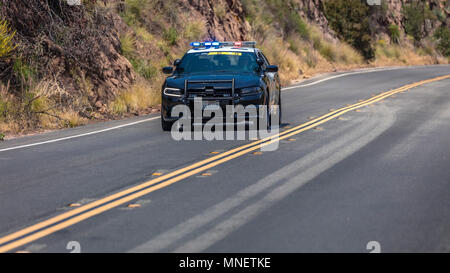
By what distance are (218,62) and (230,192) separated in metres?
7.68

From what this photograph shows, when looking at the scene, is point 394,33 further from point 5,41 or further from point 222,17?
point 5,41

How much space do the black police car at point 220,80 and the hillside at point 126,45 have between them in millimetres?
3209

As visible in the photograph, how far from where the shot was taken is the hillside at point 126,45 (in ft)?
61.3

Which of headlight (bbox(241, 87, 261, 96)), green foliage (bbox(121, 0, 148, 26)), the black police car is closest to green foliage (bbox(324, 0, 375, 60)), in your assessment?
green foliage (bbox(121, 0, 148, 26))

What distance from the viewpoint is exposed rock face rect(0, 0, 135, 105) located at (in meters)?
19.8

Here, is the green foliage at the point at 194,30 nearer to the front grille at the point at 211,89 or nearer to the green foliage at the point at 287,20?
the green foliage at the point at 287,20

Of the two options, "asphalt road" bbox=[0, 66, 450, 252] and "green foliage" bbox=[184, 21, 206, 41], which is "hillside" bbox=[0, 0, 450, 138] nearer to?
"green foliage" bbox=[184, 21, 206, 41]

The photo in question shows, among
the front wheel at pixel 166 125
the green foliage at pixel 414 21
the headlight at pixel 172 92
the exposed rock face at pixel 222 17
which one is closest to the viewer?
the headlight at pixel 172 92

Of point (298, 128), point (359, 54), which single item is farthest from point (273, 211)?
point (359, 54)

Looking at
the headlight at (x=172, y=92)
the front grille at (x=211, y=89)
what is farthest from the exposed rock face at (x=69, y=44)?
the front grille at (x=211, y=89)

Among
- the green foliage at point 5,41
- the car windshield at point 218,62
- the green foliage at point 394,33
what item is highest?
the green foliage at point 5,41

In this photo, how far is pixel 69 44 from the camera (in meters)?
20.6

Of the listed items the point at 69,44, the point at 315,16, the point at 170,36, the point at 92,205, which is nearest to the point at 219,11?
the point at 170,36
